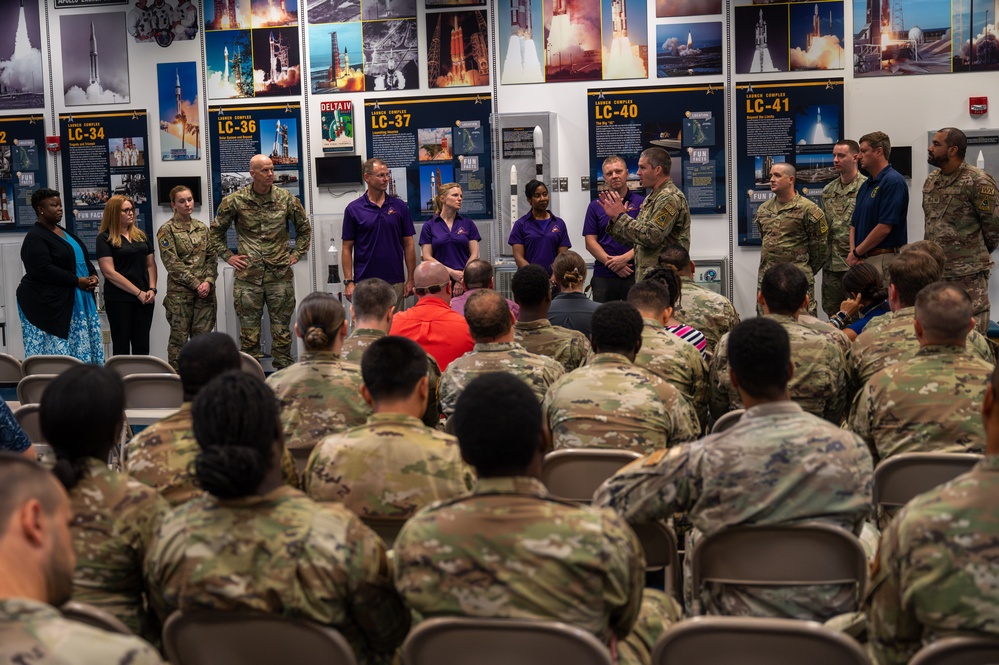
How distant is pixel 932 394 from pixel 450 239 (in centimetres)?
555

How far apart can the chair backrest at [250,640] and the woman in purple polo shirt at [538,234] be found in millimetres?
6370

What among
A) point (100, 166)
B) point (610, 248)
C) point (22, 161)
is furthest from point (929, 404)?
point (22, 161)

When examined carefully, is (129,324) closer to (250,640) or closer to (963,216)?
(963,216)

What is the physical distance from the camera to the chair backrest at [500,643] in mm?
1924

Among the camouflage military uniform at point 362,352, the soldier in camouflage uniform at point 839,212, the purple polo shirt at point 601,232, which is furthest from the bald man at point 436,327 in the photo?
the soldier in camouflage uniform at point 839,212

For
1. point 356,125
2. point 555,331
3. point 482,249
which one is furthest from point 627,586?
point 356,125

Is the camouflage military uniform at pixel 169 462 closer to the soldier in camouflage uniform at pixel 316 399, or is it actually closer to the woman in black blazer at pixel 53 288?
the soldier in camouflage uniform at pixel 316 399

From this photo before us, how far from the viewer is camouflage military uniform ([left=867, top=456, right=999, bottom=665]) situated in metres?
1.99

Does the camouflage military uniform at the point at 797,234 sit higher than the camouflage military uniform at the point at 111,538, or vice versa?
the camouflage military uniform at the point at 797,234

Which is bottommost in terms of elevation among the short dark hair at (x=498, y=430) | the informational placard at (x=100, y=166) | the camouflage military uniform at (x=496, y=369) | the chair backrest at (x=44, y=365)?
the chair backrest at (x=44, y=365)

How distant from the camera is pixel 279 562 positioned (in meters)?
2.13

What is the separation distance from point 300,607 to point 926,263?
347 cm

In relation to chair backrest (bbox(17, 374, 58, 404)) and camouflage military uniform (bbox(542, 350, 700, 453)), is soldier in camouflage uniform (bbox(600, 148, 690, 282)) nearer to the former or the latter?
camouflage military uniform (bbox(542, 350, 700, 453))

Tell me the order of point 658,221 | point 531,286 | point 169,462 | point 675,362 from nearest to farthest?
point 169,462 → point 675,362 → point 531,286 → point 658,221
